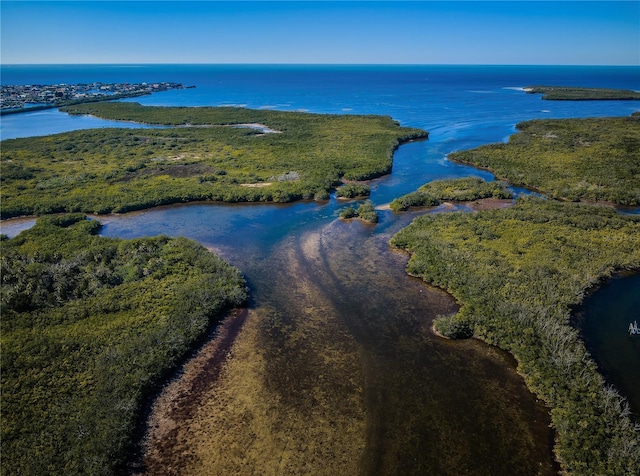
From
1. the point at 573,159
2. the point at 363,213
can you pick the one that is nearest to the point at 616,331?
the point at 363,213

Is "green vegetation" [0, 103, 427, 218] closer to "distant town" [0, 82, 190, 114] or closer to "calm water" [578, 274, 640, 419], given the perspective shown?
"calm water" [578, 274, 640, 419]

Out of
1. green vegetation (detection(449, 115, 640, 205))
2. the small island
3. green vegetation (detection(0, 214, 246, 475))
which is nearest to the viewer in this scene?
green vegetation (detection(0, 214, 246, 475))

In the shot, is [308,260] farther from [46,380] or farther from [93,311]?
[46,380]

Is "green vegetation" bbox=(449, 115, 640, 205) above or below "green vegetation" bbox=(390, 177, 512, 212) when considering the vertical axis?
above

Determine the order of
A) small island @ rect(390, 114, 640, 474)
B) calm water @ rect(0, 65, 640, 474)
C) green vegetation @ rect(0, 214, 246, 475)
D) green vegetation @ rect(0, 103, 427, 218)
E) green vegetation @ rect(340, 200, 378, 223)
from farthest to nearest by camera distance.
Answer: green vegetation @ rect(0, 103, 427, 218)
green vegetation @ rect(340, 200, 378, 223)
calm water @ rect(0, 65, 640, 474)
small island @ rect(390, 114, 640, 474)
green vegetation @ rect(0, 214, 246, 475)

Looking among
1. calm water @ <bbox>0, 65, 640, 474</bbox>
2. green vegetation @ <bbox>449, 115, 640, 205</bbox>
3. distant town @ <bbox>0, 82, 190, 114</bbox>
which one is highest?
distant town @ <bbox>0, 82, 190, 114</bbox>

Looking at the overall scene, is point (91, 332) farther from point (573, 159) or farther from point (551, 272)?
point (573, 159)

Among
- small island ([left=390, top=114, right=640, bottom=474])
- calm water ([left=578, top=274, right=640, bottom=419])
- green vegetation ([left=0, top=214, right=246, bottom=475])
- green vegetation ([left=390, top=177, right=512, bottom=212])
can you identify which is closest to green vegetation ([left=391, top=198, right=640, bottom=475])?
small island ([left=390, top=114, right=640, bottom=474])
